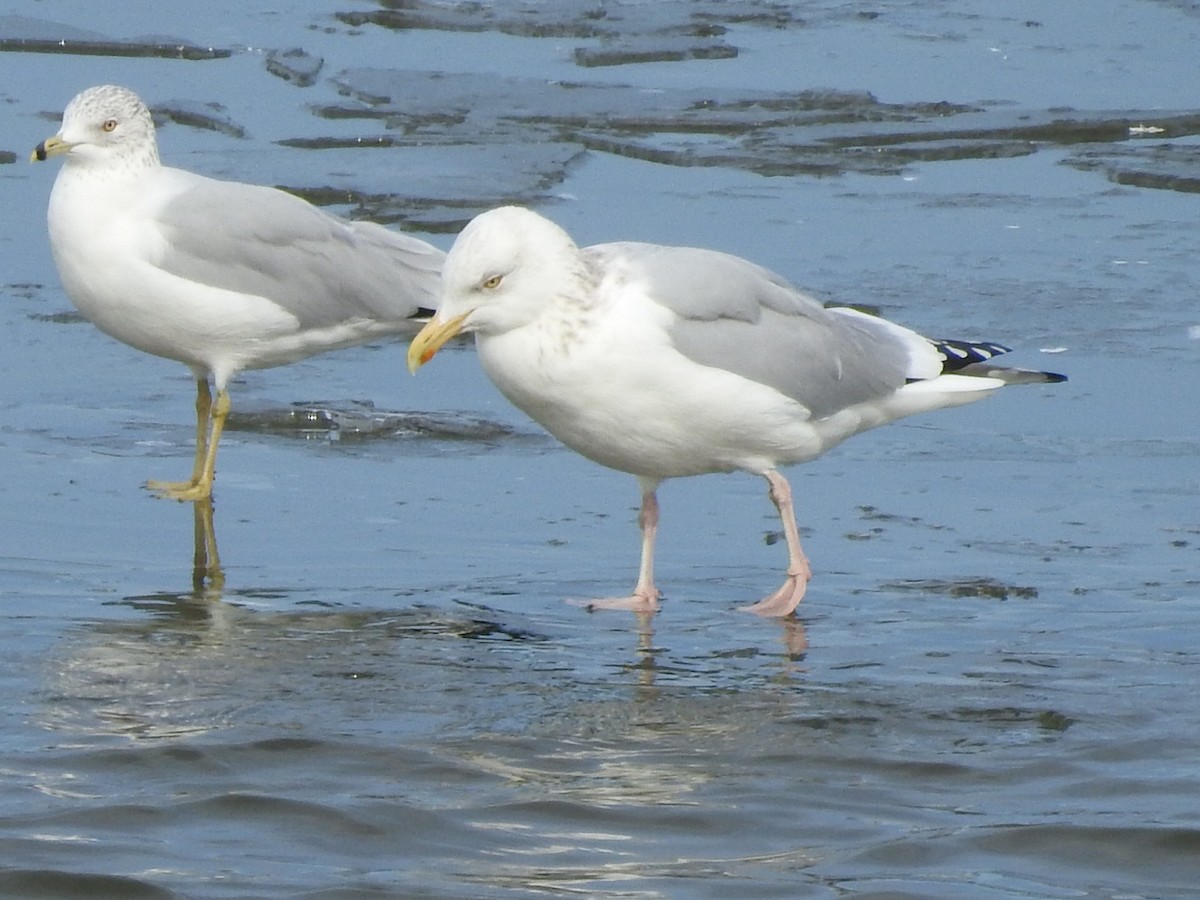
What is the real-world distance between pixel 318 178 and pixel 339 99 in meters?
1.69

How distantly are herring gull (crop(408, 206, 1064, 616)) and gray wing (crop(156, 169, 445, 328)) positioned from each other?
6.04 ft

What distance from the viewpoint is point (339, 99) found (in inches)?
467

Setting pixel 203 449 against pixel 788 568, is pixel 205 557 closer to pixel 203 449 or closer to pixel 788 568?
pixel 203 449

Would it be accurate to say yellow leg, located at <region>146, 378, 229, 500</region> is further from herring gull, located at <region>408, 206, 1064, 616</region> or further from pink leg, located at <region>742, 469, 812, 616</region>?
pink leg, located at <region>742, 469, 812, 616</region>

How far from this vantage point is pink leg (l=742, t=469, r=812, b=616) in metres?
5.84

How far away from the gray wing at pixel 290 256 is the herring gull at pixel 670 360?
6.04 feet

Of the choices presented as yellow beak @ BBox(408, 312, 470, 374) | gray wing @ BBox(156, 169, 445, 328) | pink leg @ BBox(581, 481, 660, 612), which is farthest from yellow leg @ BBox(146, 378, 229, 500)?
yellow beak @ BBox(408, 312, 470, 374)

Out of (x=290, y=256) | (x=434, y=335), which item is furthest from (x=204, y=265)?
(x=434, y=335)

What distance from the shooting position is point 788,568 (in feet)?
20.7

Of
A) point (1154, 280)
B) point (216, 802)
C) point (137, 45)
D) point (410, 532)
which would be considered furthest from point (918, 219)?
point (216, 802)

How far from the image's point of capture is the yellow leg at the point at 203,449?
6840 millimetres

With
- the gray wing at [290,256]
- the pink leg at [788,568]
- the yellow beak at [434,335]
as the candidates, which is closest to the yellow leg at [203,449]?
the gray wing at [290,256]

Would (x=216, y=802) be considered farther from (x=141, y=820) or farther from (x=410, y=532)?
(x=410, y=532)

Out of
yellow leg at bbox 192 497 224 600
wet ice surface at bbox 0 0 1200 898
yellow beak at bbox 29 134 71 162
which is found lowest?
yellow leg at bbox 192 497 224 600
